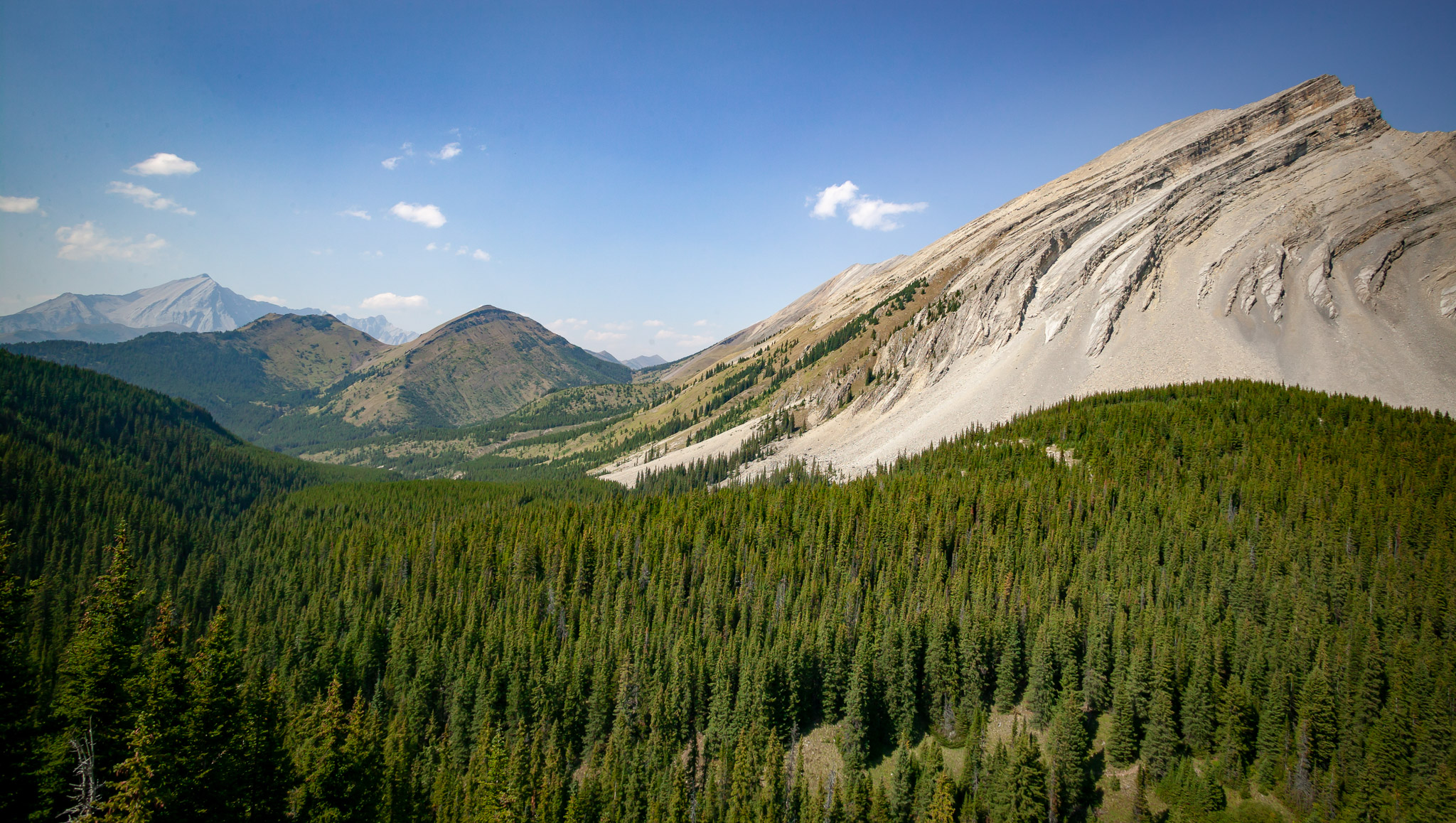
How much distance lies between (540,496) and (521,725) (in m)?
89.0

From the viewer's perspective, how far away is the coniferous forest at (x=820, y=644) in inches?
1003

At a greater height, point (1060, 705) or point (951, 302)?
point (951, 302)

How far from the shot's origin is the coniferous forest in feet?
83.6

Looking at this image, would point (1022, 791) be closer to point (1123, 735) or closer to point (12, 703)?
point (1123, 735)

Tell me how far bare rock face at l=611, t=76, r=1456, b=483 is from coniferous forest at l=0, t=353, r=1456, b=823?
17.9m

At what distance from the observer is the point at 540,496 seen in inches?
5595

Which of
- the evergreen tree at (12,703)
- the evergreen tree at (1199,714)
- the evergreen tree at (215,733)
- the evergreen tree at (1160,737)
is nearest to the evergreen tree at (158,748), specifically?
the evergreen tree at (215,733)

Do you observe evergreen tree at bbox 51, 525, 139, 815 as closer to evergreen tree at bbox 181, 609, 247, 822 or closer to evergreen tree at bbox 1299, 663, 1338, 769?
evergreen tree at bbox 181, 609, 247, 822

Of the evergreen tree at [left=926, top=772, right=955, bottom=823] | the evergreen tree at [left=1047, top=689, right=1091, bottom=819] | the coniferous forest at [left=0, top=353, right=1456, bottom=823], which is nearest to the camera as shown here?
the coniferous forest at [left=0, top=353, right=1456, bottom=823]

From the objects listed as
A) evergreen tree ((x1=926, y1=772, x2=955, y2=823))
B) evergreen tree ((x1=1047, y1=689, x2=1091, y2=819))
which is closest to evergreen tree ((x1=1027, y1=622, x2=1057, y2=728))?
evergreen tree ((x1=1047, y1=689, x2=1091, y2=819))

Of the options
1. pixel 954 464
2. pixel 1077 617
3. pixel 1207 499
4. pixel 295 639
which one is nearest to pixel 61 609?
pixel 295 639

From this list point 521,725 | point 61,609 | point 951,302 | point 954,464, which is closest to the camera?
point 521,725

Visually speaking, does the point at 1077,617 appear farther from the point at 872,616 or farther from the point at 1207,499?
the point at 1207,499

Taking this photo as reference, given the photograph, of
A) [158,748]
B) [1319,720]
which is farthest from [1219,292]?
[158,748]
